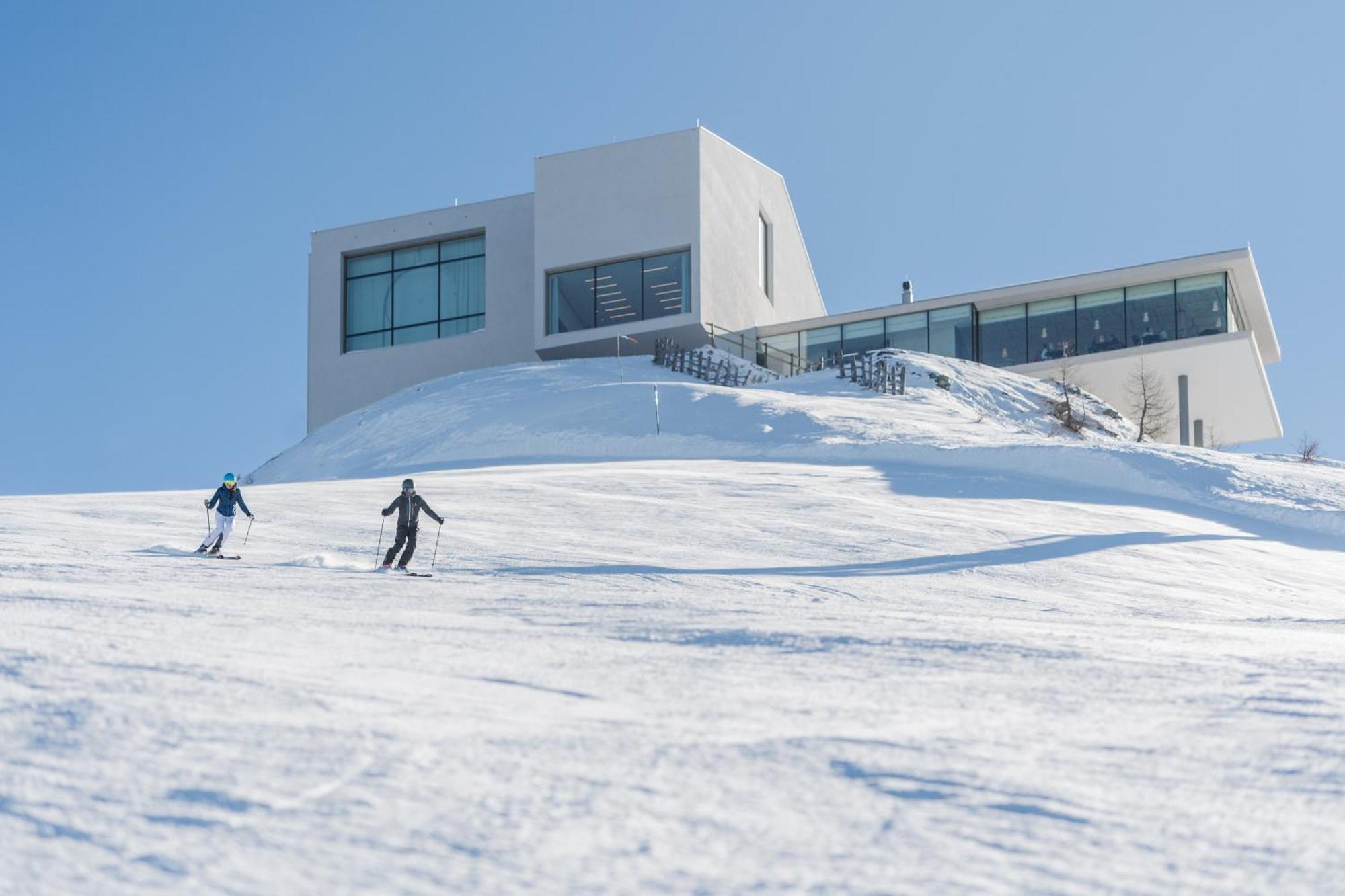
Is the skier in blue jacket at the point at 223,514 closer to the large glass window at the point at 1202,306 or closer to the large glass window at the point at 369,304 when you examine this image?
the large glass window at the point at 1202,306

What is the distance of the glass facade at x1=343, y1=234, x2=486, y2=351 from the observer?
49500mm

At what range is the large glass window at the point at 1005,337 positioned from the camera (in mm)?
43000

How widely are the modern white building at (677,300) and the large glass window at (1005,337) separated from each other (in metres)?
0.04

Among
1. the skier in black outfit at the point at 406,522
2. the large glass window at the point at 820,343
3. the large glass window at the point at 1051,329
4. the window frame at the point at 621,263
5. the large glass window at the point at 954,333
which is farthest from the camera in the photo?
the window frame at the point at 621,263

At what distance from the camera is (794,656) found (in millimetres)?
9445

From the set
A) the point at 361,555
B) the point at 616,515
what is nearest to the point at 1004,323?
the point at 616,515

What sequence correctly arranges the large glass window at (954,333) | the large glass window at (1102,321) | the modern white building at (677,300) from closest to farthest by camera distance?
the modern white building at (677,300) < the large glass window at (1102,321) < the large glass window at (954,333)

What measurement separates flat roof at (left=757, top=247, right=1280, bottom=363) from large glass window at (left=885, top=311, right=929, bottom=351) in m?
0.19

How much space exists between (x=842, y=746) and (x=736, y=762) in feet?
1.97

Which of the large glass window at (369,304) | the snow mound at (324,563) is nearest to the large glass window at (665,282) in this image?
the large glass window at (369,304)

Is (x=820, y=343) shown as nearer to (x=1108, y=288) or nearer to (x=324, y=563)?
(x=1108, y=288)

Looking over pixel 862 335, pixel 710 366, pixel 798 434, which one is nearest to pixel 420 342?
pixel 710 366

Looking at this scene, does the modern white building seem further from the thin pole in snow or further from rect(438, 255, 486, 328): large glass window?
the thin pole in snow

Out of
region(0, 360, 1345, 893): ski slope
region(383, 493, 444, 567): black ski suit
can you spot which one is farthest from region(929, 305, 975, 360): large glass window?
region(383, 493, 444, 567): black ski suit
